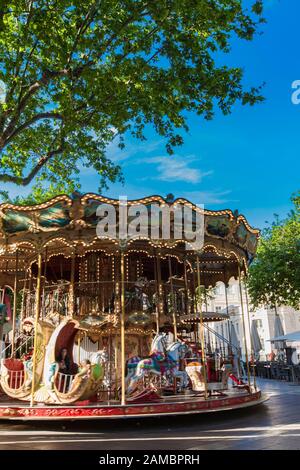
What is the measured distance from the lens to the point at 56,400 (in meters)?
10.0

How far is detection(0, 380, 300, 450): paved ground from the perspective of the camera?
23.0ft

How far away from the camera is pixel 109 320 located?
42.2ft

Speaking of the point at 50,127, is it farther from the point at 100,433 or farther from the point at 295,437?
the point at 295,437

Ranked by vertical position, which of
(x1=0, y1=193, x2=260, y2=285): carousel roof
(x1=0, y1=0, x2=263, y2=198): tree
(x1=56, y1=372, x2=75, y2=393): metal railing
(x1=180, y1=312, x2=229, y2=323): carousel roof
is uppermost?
(x1=0, y1=0, x2=263, y2=198): tree

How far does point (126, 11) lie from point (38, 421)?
414 inches

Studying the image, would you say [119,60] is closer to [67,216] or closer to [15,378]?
[67,216]

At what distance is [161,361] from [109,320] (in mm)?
2469

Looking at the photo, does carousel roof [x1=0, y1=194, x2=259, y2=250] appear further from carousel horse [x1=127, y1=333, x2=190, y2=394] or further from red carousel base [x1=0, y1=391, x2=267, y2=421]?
red carousel base [x1=0, y1=391, x2=267, y2=421]

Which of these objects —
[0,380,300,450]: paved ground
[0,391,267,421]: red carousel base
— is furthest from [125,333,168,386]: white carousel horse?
[0,380,300,450]: paved ground

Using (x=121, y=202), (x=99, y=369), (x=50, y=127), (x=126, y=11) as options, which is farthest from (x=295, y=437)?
(x=50, y=127)

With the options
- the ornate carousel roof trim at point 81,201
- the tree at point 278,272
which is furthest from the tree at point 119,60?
the tree at point 278,272

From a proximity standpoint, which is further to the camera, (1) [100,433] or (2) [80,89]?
(2) [80,89]

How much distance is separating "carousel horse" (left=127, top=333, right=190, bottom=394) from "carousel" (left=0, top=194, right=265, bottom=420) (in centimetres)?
3
